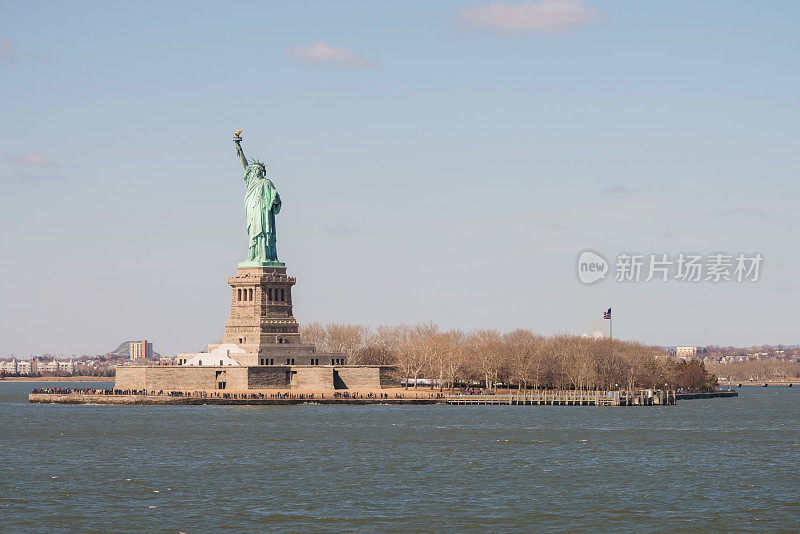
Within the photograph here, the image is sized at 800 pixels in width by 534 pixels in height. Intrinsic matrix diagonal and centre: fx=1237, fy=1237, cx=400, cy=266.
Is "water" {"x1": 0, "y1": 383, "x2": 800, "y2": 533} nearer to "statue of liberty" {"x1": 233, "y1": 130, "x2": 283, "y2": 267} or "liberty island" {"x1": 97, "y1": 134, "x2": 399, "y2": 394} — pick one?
"liberty island" {"x1": 97, "y1": 134, "x2": 399, "y2": 394}

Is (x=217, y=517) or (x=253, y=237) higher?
(x=253, y=237)

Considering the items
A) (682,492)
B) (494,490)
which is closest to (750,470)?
(682,492)

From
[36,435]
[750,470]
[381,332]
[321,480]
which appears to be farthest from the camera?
[381,332]

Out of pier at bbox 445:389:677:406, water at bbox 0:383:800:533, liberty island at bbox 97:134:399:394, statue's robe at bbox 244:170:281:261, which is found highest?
statue's robe at bbox 244:170:281:261

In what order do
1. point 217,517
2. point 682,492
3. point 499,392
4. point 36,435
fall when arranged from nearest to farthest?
point 217,517
point 682,492
point 36,435
point 499,392

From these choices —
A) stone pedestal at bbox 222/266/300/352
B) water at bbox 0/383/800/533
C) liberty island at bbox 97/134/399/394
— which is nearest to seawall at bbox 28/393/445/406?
liberty island at bbox 97/134/399/394

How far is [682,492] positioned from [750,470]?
11.8 metres

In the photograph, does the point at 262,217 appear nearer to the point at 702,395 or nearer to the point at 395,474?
the point at 702,395

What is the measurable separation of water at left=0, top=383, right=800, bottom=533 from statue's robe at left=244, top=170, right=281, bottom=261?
33.3 meters

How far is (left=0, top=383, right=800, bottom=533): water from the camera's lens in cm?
5616

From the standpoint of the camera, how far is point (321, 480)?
68.9 meters

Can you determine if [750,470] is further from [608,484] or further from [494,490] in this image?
[494,490]

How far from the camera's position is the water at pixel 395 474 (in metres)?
56.2

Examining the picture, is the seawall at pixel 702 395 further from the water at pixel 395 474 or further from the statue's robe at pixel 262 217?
the statue's robe at pixel 262 217
